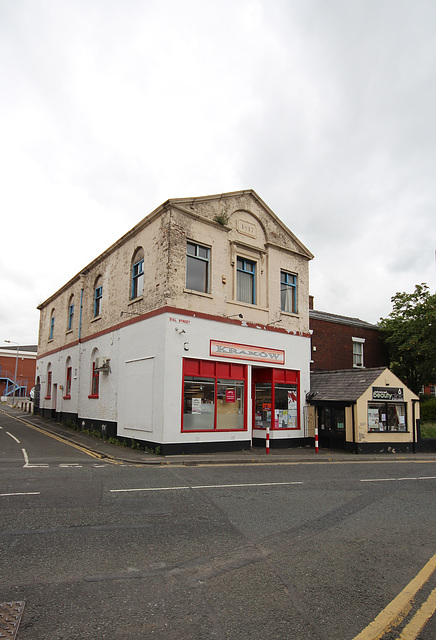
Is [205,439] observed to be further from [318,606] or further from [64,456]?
[318,606]

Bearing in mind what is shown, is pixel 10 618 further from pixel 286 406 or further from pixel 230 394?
pixel 286 406

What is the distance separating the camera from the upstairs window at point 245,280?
18.9 meters

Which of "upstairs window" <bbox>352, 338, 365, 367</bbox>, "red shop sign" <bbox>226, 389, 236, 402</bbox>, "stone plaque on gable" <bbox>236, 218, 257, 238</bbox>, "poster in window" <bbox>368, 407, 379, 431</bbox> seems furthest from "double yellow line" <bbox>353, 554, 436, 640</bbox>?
"upstairs window" <bbox>352, 338, 365, 367</bbox>

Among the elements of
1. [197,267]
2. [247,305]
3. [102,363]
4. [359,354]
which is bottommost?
[102,363]

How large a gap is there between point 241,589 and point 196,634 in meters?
0.97

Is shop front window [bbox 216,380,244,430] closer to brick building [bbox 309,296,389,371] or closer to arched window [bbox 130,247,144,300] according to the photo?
arched window [bbox 130,247,144,300]

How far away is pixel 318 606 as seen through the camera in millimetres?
4305

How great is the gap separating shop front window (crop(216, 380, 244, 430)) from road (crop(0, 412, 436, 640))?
6.75 metres

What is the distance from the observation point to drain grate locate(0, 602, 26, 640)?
360 centimetres

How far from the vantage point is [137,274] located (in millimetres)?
18891

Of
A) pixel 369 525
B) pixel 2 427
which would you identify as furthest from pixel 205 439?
pixel 2 427

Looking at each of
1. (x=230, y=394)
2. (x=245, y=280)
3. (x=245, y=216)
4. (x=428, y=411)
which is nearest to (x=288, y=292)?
(x=245, y=280)

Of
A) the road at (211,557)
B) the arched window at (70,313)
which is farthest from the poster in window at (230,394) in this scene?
the arched window at (70,313)

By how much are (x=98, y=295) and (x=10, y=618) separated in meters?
20.3
